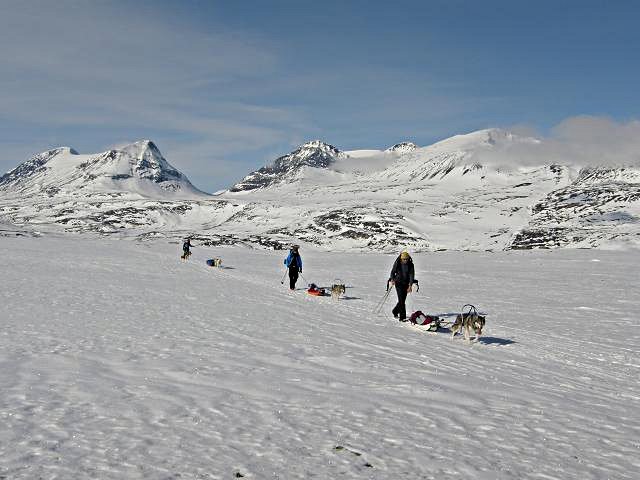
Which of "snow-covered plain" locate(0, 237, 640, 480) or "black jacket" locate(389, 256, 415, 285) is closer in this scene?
"snow-covered plain" locate(0, 237, 640, 480)

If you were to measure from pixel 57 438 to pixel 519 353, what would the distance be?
34.9ft

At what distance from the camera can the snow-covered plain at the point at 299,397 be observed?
5109mm

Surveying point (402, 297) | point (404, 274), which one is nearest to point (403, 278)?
point (404, 274)

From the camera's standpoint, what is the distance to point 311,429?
6020mm

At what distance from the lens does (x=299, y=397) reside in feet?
24.1

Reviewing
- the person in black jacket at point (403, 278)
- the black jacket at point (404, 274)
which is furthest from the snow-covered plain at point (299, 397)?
the black jacket at point (404, 274)

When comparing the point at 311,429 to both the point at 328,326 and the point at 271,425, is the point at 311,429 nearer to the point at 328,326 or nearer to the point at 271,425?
the point at 271,425

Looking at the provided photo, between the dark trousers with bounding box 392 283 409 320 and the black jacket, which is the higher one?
the black jacket

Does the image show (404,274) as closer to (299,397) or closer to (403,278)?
(403,278)

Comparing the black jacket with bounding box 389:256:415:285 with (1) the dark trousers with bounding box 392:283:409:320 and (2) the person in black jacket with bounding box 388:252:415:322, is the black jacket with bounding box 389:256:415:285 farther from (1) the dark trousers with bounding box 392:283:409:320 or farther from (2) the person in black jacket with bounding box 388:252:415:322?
(1) the dark trousers with bounding box 392:283:409:320

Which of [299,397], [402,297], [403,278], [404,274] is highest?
[404,274]

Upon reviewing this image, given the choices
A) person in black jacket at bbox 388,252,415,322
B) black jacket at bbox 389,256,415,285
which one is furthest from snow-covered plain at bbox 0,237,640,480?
black jacket at bbox 389,256,415,285

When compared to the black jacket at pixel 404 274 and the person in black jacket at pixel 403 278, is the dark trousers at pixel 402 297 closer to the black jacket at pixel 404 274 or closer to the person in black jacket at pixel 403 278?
the person in black jacket at pixel 403 278

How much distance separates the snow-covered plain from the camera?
5.11 metres
